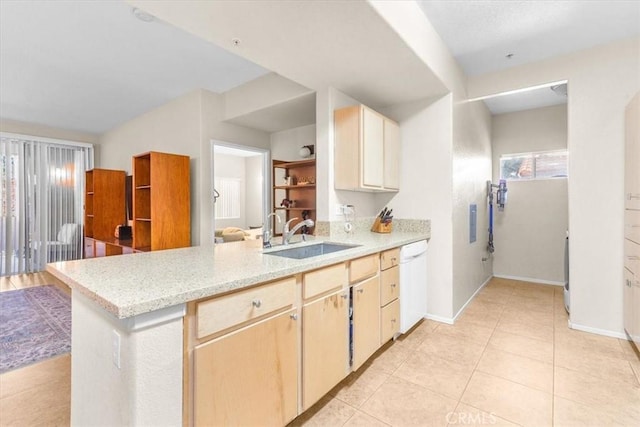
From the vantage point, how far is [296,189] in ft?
14.0

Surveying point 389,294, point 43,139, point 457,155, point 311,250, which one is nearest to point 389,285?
point 389,294

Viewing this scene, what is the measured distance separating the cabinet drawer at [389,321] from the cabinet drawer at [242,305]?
1.07 m

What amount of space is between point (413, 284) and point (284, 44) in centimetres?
225

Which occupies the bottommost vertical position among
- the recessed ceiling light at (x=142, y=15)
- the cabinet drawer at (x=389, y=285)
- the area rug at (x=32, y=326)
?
the area rug at (x=32, y=326)

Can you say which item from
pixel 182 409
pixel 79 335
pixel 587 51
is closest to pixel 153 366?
pixel 182 409

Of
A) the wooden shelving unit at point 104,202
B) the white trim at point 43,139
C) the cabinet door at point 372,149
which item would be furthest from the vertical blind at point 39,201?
the cabinet door at point 372,149

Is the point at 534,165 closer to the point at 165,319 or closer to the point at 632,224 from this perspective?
the point at 632,224

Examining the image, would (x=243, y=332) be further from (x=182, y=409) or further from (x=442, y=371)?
(x=442, y=371)

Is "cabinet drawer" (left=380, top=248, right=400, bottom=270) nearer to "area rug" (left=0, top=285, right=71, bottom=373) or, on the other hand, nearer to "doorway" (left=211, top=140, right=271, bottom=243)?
"area rug" (left=0, top=285, right=71, bottom=373)

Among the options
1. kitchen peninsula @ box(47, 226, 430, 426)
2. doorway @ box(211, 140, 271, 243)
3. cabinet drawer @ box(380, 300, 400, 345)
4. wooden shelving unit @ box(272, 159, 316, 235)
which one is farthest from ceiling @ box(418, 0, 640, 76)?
doorway @ box(211, 140, 271, 243)

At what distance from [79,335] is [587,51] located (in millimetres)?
4348

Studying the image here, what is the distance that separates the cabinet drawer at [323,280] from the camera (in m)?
1.60

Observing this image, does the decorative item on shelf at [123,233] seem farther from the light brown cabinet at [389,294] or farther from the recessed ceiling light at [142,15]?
the light brown cabinet at [389,294]

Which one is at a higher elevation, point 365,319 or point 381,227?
point 381,227
